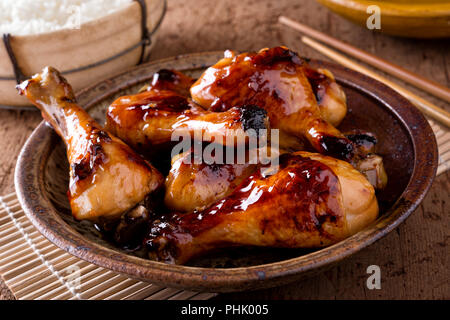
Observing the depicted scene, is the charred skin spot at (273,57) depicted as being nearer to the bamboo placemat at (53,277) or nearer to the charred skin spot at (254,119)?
the charred skin spot at (254,119)

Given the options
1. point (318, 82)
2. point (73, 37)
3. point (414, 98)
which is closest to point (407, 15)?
point (414, 98)

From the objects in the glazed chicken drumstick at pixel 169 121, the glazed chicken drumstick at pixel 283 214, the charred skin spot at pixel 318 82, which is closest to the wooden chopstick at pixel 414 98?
the charred skin spot at pixel 318 82

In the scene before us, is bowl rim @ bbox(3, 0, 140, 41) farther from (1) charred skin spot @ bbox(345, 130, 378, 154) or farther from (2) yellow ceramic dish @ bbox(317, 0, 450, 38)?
(1) charred skin spot @ bbox(345, 130, 378, 154)

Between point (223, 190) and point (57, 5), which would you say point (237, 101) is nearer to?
point (223, 190)

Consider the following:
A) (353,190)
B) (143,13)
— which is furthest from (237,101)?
(143,13)

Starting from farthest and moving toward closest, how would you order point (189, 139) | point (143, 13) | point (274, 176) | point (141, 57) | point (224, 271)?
point (141, 57), point (143, 13), point (189, 139), point (274, 176), point (224, 271)

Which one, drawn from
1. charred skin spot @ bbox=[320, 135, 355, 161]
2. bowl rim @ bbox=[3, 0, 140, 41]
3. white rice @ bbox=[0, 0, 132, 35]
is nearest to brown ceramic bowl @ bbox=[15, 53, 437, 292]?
charred skin spot @ bbox=[320, 135, 355, 161]
